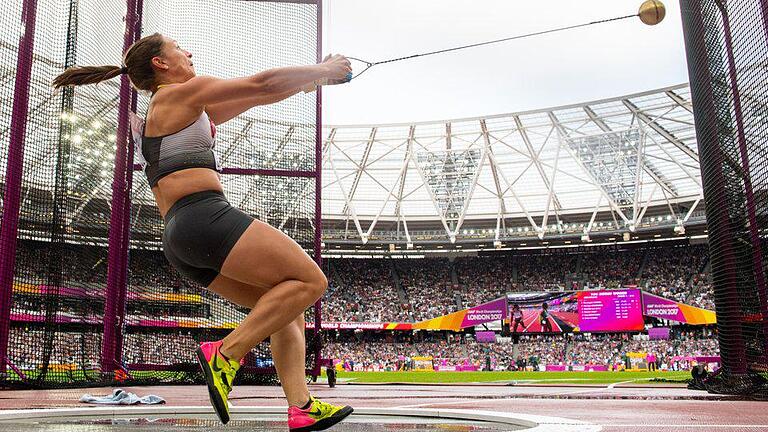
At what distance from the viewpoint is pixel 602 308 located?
40250 millimetres

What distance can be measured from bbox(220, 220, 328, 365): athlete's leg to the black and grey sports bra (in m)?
0.41

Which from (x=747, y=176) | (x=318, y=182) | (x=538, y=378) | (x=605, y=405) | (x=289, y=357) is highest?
(x=318, y=182)

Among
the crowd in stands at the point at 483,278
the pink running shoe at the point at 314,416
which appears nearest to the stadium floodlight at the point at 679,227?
the crowd in stands at the point at 483,278

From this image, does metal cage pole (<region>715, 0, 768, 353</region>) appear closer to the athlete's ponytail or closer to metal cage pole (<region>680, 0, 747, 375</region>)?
metal cage pole (<region>680, 0, 747, 375</region>)

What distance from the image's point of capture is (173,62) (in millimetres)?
3129

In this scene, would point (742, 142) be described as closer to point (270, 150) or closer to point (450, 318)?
point (270, 150)

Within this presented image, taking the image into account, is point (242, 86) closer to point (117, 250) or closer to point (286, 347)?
point (286, 347)

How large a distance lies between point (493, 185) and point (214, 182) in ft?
147

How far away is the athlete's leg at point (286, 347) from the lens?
9.40ft

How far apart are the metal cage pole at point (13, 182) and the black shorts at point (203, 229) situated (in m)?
6.69

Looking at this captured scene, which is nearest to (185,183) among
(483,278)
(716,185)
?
(716,185)

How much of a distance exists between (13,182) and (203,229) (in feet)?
23.2

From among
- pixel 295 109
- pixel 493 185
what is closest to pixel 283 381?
pixel 295 109

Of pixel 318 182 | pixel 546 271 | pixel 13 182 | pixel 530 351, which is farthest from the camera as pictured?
pixel 546 271
